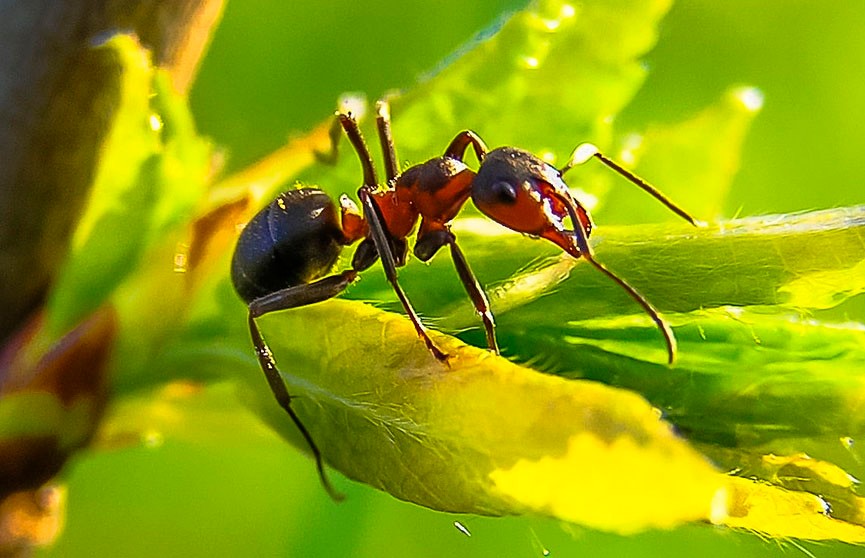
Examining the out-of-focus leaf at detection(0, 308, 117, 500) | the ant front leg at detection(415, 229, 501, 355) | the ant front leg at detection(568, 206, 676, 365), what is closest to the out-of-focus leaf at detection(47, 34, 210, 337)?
the out-of-focus leaf at detection(0, 308, 117, 500)

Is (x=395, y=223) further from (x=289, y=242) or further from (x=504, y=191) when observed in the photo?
(x=504, y=191)

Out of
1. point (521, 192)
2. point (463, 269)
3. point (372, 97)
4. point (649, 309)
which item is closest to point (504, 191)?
point (521, 192)

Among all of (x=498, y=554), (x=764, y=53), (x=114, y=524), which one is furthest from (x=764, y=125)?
(x=114, y=524)

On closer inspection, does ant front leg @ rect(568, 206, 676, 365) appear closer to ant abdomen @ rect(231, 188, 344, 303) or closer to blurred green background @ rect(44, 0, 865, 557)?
ant abdomen @ rect(231, 188, 344, 303)

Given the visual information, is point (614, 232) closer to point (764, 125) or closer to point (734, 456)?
point (734, 456)

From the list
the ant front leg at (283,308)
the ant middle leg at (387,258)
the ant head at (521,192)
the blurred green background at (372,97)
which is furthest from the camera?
the blurred green background at (372,97)

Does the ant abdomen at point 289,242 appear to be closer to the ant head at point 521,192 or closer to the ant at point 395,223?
the ant at point 395,223

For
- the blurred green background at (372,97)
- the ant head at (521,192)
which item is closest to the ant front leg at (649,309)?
the ant head at (521,192)

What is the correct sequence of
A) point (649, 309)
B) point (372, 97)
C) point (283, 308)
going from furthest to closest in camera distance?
point (372, 97), point (283, 308), point (649, 309)
